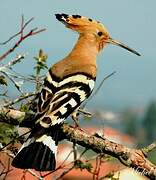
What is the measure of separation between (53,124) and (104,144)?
1.02 ft

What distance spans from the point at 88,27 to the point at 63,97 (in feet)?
3.12

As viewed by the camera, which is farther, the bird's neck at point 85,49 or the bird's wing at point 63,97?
the bird's neck at point 85,49

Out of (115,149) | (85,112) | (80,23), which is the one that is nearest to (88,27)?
(80,23)

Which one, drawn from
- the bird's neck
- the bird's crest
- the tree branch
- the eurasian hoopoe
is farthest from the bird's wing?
the bird's crest

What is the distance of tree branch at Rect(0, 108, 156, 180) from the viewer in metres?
3.44

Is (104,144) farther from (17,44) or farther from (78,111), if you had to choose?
(17,44)

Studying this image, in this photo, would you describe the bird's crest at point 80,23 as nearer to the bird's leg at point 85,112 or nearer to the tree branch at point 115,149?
the bird's leg at point 85,112

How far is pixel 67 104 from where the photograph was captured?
3.88 metres

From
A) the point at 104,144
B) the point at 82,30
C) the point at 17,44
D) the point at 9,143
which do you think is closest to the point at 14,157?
the point at 9,143

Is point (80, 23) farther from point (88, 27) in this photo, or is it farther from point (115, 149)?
point (115, 149)

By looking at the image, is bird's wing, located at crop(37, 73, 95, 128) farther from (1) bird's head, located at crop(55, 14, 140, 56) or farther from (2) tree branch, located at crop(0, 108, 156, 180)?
(1) bird's head, located at crop(55, 14, 140, 56)

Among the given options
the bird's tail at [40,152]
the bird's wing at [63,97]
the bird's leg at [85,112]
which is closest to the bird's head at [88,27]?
the bird's wing at [63,97]

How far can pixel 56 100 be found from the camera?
12.6 ft

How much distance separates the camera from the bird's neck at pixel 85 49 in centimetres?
452
